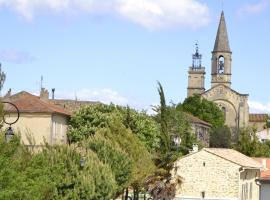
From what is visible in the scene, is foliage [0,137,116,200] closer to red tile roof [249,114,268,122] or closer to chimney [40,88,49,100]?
chimney [40,88,49,100]

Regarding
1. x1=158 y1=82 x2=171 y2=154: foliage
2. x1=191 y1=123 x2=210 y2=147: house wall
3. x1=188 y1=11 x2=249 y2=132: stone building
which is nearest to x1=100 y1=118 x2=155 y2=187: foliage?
x1=158 y1=82 x2=171 y2=154: foliage

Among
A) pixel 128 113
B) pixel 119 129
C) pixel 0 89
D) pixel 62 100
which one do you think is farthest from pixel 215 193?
pixel 62 100

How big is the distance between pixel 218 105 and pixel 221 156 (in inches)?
3642

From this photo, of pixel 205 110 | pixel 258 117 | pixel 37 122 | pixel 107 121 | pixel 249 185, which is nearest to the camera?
pixel 249 185

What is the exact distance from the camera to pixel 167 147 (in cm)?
4694

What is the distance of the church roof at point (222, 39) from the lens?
153 m

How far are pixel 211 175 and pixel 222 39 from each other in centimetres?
10761

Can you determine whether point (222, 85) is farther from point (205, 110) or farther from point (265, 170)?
point (265, 170)

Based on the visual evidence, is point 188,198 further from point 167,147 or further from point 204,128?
point 204,128

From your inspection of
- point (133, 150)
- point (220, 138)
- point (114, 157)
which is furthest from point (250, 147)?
point (220, 138)

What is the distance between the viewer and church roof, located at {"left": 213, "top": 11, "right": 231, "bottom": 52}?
15312 centimetres

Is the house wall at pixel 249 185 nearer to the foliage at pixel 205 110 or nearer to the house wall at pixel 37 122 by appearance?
the house wall at pixel 37 122

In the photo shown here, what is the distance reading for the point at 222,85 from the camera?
5630 inches

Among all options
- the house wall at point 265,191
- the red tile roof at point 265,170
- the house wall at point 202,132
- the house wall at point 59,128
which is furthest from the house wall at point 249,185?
the house wall at point 202,132
